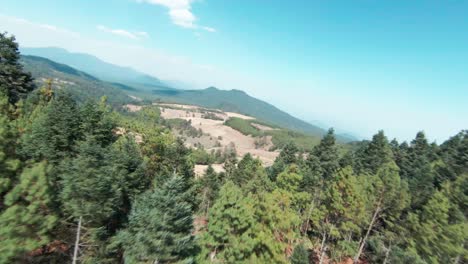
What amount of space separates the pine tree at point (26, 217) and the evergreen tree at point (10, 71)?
40043 mm

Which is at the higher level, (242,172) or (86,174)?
(86,174)

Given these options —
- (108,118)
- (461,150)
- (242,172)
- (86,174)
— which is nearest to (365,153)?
(461,150)

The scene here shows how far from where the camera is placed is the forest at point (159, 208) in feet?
54.7

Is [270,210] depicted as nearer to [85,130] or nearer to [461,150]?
[85,130]

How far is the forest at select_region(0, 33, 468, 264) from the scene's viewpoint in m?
16.7

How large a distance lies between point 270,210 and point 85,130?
23262mm

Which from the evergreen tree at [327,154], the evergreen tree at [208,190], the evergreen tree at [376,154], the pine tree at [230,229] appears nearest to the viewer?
the pine tree at [230,229]

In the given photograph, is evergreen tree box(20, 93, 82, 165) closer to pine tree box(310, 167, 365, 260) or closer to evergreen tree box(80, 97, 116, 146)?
evergreen tree box(80, 97, 116, 146)

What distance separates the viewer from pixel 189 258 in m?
18.2

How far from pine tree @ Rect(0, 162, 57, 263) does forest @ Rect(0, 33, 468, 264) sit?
0.05 meters

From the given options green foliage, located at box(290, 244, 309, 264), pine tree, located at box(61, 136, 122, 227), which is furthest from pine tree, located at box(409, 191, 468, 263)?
pine tree, located at box(61, 136, 122, 227)

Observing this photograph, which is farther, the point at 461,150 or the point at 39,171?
the point at 461,150

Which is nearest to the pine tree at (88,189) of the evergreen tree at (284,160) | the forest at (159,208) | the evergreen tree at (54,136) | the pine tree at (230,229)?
the forest at (159,208)

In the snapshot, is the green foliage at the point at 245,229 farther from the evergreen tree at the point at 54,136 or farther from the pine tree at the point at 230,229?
the evergreen tree at the point at 54,136
